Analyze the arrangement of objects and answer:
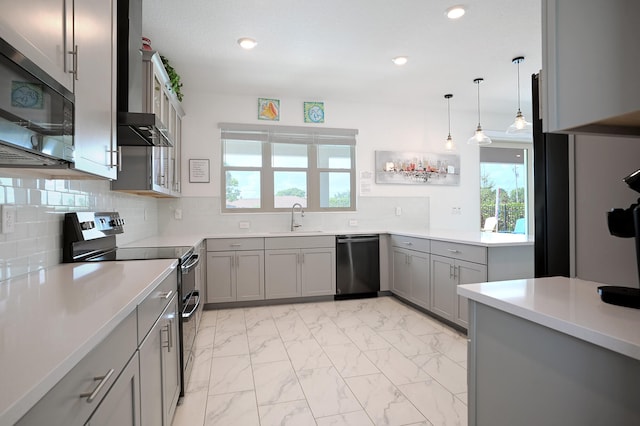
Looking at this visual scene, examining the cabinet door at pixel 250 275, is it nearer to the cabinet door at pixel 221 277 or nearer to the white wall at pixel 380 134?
the cabinet door at pixel 221 277

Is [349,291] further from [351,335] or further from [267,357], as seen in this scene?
[267,357]

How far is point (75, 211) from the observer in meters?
1.94

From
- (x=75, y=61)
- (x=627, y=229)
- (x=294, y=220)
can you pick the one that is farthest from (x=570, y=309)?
(x=294, y=220)

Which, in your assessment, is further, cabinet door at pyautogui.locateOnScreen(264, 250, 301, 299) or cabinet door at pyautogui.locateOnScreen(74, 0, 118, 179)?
cabinet door at pyautogui.locateOnScreen(264, 250, 301, 299)

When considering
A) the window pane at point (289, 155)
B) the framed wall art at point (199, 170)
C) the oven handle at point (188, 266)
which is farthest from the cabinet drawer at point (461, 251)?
the framed wall art at point (199, 170)

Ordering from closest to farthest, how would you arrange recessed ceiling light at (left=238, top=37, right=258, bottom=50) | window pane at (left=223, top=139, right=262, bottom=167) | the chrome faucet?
recessed ceiling light at (left=238, top=37, right=258, bottom=50), window pane at (left=223, top=139, right=262, bottom=167), the chrome faucet

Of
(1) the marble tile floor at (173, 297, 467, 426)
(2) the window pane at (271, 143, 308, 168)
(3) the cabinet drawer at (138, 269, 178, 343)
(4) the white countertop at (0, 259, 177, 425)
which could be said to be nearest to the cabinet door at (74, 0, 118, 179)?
(4) the white countertop at (0, 259, 177, 425)

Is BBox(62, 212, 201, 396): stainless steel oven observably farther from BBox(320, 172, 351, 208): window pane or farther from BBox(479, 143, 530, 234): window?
BBox(479, 143, 530, 234): window

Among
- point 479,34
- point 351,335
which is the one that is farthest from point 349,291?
point 479,34

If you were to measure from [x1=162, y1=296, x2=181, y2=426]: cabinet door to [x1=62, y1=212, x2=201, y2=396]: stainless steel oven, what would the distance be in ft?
0.30

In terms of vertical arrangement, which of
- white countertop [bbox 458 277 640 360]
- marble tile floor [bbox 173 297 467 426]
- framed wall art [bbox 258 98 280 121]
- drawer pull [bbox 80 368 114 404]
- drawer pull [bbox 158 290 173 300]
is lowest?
marble tile floor [bbox 173 297 467 426]

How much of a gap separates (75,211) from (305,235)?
246 cm

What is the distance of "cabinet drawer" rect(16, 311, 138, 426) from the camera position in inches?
23.9

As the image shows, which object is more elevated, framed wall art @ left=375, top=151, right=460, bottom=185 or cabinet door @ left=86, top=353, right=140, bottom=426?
framed wall art @ left=375, top=151, right=460, bottom=185
